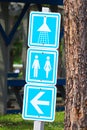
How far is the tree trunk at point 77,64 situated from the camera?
20.7 ft

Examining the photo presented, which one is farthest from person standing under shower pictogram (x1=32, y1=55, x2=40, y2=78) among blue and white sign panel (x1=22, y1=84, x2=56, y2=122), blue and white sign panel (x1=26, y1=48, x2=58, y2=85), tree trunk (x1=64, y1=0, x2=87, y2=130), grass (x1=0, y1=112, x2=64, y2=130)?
grass (x1=0, y1=112, x2=64, y2=130)

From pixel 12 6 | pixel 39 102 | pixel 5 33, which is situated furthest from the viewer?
pixel 12 6

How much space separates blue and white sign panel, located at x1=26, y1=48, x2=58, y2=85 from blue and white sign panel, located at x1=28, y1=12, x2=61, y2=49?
3.1 inches

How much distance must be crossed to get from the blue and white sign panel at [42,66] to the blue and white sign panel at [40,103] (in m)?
0.07

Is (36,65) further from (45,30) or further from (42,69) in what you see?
(45,30)

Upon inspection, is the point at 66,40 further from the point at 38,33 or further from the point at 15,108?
the point at 15,108

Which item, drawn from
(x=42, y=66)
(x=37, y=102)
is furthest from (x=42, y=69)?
(x=37, y=102)

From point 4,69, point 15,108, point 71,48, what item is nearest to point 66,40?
point 71,48

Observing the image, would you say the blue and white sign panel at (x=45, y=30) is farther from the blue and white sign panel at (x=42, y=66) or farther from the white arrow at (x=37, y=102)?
the white arrow at (x=37, y=102)

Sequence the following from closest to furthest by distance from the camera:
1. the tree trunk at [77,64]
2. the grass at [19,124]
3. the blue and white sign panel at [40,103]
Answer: the blue and white sign panel at [40,103]
the tree trunk at [77,64]
the grass at [19,124]

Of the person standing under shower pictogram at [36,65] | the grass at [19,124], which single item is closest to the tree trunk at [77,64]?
the person standing under shower pictogram at [36,65]

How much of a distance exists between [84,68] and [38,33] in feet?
1.96

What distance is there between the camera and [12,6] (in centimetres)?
1973

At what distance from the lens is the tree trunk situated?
6.30 m
